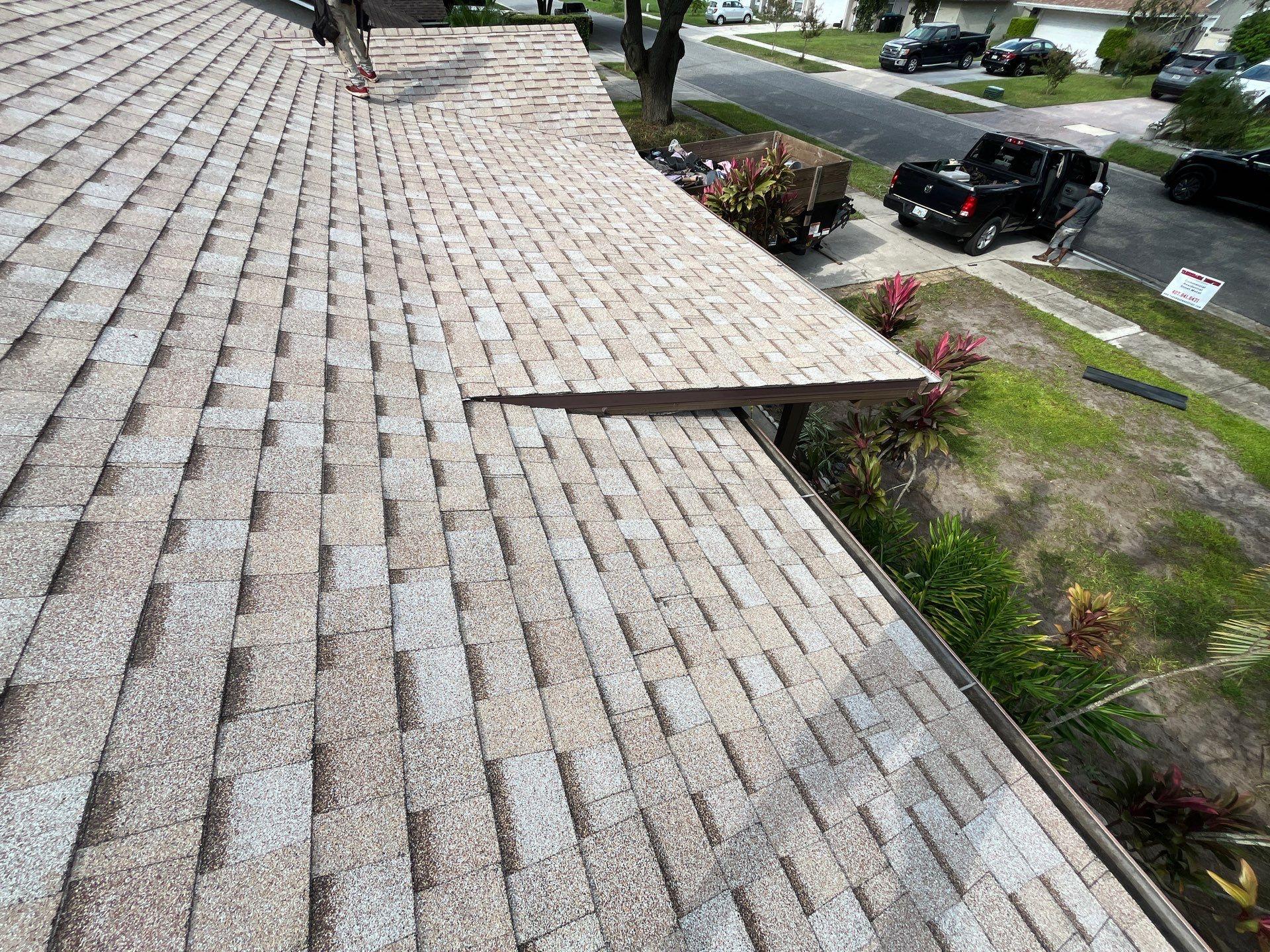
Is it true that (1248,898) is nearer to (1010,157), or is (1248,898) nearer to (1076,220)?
(1076,220)

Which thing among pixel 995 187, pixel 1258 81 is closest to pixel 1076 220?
pixel 995 187

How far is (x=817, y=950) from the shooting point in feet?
6.91

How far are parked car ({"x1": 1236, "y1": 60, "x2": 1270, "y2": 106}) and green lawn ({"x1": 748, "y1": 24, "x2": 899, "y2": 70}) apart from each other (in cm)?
1521

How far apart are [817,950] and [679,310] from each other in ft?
16.5

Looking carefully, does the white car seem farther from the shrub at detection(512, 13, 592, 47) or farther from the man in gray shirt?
the shrub at detection(512, 13, 592, 47)

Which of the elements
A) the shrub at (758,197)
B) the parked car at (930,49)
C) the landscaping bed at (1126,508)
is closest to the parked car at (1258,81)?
the parked car at (930,49)

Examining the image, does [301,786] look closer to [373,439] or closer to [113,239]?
[373,439]

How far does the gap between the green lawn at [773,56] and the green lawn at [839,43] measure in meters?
1.91

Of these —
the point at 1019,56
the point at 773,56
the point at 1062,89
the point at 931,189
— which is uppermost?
the point at 1019,56

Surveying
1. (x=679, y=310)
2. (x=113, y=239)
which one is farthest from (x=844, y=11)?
(x=113, y=239)

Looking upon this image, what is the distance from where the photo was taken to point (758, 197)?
1020cm

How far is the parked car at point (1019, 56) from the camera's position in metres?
29.0

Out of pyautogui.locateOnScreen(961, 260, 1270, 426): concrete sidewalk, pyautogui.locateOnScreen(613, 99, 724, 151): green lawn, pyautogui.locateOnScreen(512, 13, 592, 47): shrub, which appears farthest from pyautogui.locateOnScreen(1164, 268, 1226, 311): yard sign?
pyautogui.locateOnScreen(512, 13, 592, 47): shrub

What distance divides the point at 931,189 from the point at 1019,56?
25.3 metres
